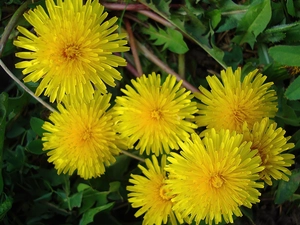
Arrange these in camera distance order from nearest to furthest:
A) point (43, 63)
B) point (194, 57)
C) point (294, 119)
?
1. point (43, 63)
2. point (294, 119)
3. point (194, 57)

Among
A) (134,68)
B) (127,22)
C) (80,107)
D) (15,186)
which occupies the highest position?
(127,22)

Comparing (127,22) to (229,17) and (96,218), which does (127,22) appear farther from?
(96,218)

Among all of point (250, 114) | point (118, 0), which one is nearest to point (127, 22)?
point (118, 0)

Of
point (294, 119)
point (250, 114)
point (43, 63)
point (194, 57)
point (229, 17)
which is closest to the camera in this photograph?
A: point (43, 63)

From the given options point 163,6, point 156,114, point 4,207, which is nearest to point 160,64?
point 163,6

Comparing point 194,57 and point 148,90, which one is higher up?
point 194,57

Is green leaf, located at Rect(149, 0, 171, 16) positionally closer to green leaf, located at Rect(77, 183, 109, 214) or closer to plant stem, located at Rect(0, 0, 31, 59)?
plant stem, located at Rect(0, 0, 31, 59)

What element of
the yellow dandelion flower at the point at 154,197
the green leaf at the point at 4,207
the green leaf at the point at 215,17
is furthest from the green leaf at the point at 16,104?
the green leaf at the point at 215,17

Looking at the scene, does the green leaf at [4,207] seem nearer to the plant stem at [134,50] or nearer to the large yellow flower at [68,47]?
the large yellow flower at [68,47]
